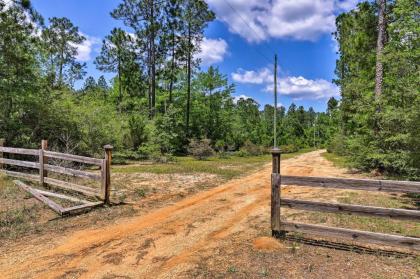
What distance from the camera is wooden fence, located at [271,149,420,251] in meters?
4.38

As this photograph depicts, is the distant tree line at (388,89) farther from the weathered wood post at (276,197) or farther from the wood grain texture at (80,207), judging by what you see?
the wood grain texture at (80,207)

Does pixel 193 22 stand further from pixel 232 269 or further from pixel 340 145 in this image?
pixel 232 269

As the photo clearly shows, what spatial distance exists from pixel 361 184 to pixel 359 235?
30.2 inches

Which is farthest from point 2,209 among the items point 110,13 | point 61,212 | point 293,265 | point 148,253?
point 110,13

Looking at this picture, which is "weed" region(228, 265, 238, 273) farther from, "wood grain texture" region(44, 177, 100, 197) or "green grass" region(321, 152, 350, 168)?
"green grass" region(321, 152, 350, 168)

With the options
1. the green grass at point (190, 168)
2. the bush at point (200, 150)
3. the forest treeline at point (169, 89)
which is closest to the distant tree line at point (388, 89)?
the forest treeline at point (169, 89)

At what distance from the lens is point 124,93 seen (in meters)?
37.8

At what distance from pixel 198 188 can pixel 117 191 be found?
2.67m

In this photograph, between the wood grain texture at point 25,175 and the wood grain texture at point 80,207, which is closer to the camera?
the wood grain texture at point 80,207

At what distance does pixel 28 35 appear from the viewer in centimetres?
1449

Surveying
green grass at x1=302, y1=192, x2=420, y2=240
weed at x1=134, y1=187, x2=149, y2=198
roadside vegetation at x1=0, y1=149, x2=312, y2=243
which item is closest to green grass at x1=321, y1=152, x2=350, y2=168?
roadside vegetation at x1=0, y1=149, x2=312, y2=243

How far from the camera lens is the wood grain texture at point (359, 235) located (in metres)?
4.33

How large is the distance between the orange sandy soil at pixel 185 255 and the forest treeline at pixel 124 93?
27.0 feet

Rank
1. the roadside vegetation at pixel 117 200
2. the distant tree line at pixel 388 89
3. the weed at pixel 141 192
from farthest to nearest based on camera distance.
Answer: the weed at pixel 141 192
the distant tree line at pixel 388 89
the roadside vegetation at pixel 117 200
